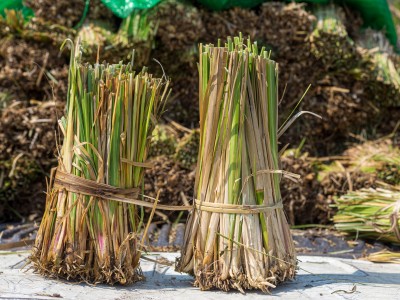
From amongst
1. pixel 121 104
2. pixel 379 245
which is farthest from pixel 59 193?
pixel 379 245

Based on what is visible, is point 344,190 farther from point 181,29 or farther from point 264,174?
point 264,174

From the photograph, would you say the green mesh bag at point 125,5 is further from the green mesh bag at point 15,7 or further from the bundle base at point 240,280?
the bundle base at point 240,280

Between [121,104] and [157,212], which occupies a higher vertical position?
[121,104]

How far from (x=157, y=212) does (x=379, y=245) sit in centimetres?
152

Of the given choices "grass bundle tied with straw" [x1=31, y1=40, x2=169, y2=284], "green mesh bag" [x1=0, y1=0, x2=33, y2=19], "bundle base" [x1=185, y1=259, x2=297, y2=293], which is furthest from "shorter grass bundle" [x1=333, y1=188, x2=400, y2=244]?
"green mesh bag" [x1=0, y1=0, x2=33, y2=19]

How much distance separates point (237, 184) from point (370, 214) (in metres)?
1.86

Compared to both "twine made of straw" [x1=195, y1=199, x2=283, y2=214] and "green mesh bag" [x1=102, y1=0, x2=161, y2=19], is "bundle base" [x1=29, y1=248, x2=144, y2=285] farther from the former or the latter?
"green mesh bag" [x1=102, y1=0, x2=161, y2=19]

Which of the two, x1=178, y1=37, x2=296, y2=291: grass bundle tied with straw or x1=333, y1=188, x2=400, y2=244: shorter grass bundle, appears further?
x1=333, y1=188, x2=400, y2=244: shorter grass bundle

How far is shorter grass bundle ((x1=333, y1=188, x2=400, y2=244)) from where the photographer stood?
3.86m

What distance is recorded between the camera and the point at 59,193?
8.00ft

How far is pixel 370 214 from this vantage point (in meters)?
3.96

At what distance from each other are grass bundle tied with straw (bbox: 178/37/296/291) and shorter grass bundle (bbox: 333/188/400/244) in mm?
1547

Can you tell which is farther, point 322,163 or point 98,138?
point 322,163

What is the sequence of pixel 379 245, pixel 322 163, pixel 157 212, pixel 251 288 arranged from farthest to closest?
pixel 322 163
pixel 157 212
pixel 379 245
pixel 251 288
